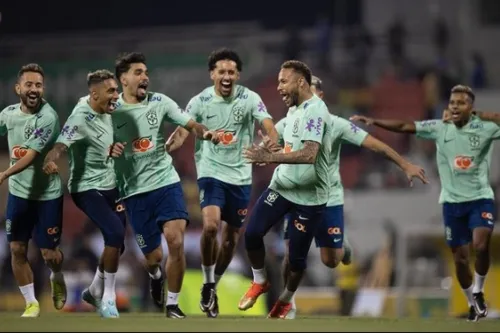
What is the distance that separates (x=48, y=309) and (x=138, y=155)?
12.4m

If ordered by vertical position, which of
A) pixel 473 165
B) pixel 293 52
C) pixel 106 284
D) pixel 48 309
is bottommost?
pixel 48 309

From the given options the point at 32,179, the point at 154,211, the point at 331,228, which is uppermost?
the point at 32,179

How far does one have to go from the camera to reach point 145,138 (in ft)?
47.4

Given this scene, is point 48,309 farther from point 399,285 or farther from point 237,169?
point 237,169

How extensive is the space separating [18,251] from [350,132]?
418cm

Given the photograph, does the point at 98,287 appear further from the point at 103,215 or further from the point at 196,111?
the point at 196,111

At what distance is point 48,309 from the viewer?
26.2 m

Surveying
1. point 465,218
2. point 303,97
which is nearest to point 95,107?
point 303,97

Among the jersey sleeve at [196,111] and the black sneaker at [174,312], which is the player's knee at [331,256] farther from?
the black sneaker at [174,312]

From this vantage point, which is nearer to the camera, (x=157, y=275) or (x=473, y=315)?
(x=157, y=275)

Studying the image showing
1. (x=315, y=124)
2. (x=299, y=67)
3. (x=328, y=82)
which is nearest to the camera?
(x=315, y=124)

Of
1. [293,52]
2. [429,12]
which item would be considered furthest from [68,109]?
[429,12]

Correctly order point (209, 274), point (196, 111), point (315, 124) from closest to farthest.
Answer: point (315, 124) → point (209, 274) → point (196, 111)

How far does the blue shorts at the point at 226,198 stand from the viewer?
15391mm
